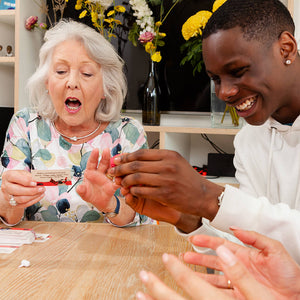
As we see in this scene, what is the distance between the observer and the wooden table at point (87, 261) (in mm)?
862

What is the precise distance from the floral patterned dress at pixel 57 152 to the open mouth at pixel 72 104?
126 millimetres

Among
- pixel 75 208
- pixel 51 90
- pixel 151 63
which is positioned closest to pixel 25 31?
pixel 151 63

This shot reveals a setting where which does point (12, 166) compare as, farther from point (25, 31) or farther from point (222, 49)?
point (25, 31)

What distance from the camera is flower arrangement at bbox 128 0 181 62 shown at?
2354 millimetres

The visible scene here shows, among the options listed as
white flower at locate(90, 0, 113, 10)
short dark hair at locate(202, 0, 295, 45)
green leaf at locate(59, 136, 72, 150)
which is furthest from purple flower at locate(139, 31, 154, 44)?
short dark hair at locate(202, 0, 295, 45)

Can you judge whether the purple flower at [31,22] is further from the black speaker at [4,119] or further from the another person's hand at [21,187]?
the another person's hand at [21,187]

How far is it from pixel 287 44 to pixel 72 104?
0.97m

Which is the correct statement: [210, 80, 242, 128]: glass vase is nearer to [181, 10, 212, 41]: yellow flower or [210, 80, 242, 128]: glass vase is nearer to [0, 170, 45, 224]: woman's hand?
[181, 10, 212, 41]: yellow flower

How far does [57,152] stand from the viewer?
5.45 feet

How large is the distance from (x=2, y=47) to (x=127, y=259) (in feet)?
6.87

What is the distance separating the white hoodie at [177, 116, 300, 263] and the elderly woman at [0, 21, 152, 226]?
0.45m

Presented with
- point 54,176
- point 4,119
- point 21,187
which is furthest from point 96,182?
point 4,119

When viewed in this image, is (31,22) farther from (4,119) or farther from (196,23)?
(196,23)

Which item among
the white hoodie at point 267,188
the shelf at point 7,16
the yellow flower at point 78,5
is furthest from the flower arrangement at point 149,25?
the white hoodie at point 267,188
